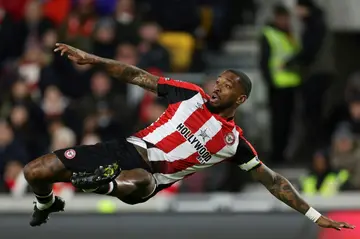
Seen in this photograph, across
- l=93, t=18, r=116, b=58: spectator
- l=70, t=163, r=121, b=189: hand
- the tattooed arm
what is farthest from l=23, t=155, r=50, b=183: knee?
l=93, t=18, r=116, b=58: spectator

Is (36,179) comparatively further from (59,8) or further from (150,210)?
(59,8)

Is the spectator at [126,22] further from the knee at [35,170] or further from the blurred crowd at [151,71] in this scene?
the knee at [35,170]

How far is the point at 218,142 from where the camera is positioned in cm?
1162

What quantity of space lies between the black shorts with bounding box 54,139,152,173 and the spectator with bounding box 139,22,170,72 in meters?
4.68

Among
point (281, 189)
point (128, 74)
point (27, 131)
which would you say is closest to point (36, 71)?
point (27, 131)

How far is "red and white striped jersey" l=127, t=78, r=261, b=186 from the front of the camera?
11.6 metres

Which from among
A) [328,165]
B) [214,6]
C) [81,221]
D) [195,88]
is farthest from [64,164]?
[214,6]

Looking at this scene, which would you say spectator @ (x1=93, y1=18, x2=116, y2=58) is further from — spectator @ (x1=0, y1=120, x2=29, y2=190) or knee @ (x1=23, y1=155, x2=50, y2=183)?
knee @ (x1=23, y1=155, x2=50, y2=183)

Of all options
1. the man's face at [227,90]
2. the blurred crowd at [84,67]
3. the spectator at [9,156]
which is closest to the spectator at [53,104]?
the blurred crowd at [84,67]

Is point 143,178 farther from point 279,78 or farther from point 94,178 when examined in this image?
point 279,78

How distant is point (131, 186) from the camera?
1127cm

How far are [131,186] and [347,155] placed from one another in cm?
461

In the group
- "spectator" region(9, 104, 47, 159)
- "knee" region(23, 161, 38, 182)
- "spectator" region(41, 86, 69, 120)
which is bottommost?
"spectator" region(9, 104, 47, 159)

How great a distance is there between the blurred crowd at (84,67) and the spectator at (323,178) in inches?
70.1
